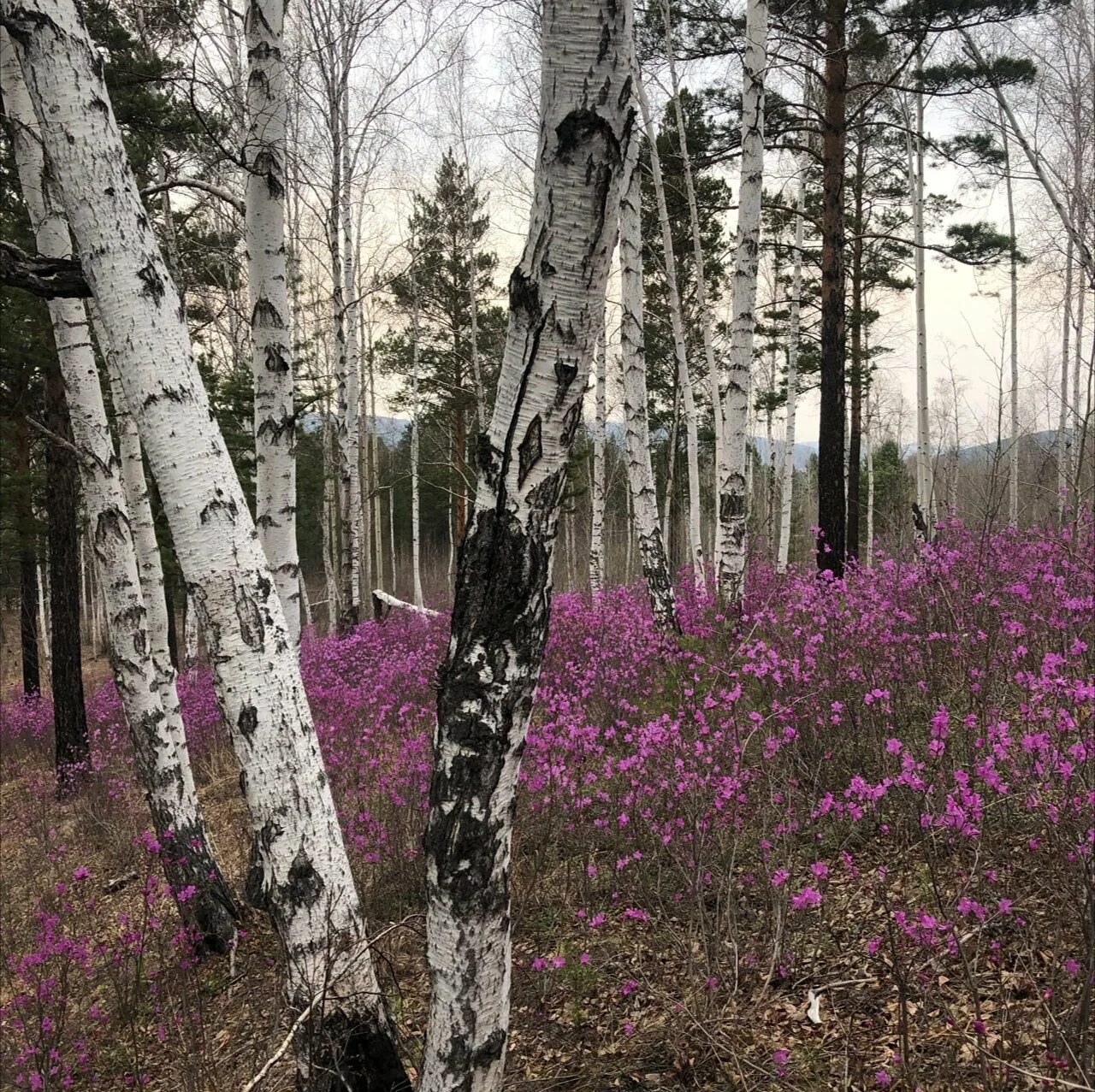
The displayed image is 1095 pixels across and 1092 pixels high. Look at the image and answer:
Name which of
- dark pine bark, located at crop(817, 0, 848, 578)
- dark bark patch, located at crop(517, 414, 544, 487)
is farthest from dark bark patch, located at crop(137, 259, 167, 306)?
dark pine bark, located at crop(817, 0, 848, 578)

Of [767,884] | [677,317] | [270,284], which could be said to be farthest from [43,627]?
[767,884]

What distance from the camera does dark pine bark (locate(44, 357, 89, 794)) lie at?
→ 7.68 metres

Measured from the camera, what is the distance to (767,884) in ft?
9.30

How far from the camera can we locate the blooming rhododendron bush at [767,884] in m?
2.05

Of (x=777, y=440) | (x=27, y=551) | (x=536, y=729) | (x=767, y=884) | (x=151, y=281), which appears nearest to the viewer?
(x=151, y=281)

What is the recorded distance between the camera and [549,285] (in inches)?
55.1

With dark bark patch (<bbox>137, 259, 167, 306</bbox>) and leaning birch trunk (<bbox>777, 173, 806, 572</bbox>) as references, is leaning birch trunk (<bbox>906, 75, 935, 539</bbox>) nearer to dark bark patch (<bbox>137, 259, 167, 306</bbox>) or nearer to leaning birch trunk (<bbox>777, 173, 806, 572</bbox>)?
leaning birch trunk (<bbox>777, 173, 806, 572</bbox>)

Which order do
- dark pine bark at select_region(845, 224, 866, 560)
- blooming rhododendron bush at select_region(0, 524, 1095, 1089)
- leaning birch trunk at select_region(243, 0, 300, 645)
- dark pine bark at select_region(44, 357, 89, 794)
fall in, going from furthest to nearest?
dark pine bark at select_region(845, 224, 866, 560), dark pine bark at select_region(44, 357, 89, 794), leaning birch trunk at select_region(243, 0, 300, 645), blooming rhododendron bush at select_region(0, 524, 1095, 1089)

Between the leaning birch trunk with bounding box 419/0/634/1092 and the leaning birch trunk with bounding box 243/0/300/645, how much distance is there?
2.05m

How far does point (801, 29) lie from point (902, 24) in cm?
103

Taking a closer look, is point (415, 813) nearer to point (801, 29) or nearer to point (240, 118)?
point (240, 118)

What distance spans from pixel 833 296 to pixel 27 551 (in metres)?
13.5

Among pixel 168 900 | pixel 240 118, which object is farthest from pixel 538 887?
pixel 240 118

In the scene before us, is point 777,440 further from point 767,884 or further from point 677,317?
point 767,884
